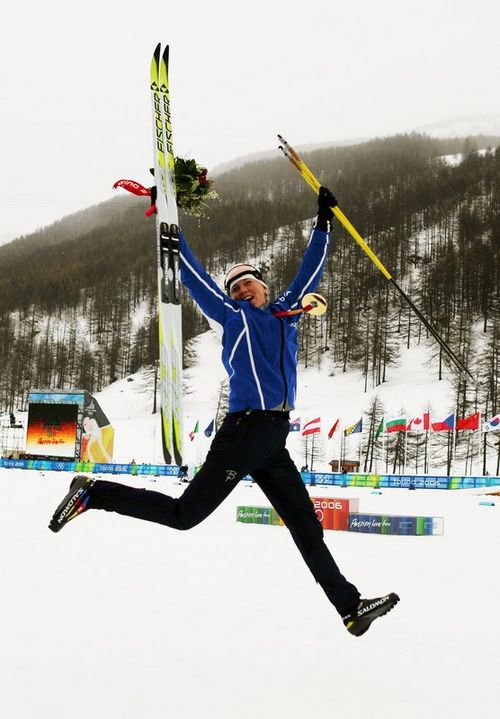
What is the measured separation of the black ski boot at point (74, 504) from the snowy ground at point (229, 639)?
0.59 m

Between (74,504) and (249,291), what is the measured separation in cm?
149

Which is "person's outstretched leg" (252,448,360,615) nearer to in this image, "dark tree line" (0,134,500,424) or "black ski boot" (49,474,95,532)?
"black ski boot" (49,474,95,532)

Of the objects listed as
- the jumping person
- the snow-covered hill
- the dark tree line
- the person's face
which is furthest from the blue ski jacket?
the dark tree line

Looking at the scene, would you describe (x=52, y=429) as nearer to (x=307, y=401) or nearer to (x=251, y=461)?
(x=307, y=401)

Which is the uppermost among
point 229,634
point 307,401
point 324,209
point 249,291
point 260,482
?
point 324,209

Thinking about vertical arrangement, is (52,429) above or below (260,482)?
below

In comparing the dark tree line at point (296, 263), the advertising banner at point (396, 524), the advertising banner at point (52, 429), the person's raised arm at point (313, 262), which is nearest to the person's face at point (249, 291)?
the person's raised arm at point (313, 262)

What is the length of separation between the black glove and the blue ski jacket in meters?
1.02

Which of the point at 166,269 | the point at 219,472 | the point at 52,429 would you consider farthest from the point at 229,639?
the point at 52,429

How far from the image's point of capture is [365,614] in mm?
2807

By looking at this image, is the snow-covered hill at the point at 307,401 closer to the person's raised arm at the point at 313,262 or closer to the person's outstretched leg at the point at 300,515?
the person's raised arm at the point at 313,262

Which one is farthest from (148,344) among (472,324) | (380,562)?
(380,562)

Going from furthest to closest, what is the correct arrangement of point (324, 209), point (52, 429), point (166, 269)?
point (52, 429) → point (166, 269) → point (324, 209)

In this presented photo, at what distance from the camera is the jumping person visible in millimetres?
2838
